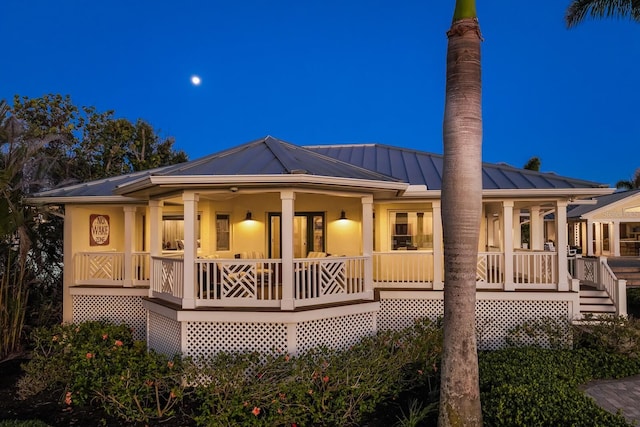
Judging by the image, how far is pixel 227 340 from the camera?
A: 848 centimetres

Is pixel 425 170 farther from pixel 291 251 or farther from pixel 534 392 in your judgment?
pixel 534 392

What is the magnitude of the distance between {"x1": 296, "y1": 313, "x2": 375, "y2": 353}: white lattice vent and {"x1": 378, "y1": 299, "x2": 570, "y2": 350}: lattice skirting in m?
1.80

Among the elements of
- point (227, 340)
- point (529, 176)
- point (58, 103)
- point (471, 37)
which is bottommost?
point (227, 340)

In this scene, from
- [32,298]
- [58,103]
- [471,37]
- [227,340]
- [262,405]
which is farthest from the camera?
[58,103]

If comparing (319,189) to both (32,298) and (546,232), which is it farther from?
(546,232)

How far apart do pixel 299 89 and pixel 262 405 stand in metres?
175

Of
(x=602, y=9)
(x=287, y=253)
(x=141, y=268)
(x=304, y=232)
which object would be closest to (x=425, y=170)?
(x=304, y=232)

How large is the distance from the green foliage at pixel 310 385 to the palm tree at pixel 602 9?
1389cm

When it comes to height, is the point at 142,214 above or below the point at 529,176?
below

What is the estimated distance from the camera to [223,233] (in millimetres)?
13570

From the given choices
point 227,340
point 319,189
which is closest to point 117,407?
point 227,340

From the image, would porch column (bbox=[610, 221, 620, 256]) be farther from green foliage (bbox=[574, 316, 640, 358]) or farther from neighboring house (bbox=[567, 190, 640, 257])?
green foliage (bbox=[574, 316, 640, 358])

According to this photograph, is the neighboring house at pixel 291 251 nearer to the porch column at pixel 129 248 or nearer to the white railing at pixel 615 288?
the porch column at pixel 129 248

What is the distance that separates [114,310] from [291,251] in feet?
20.8
